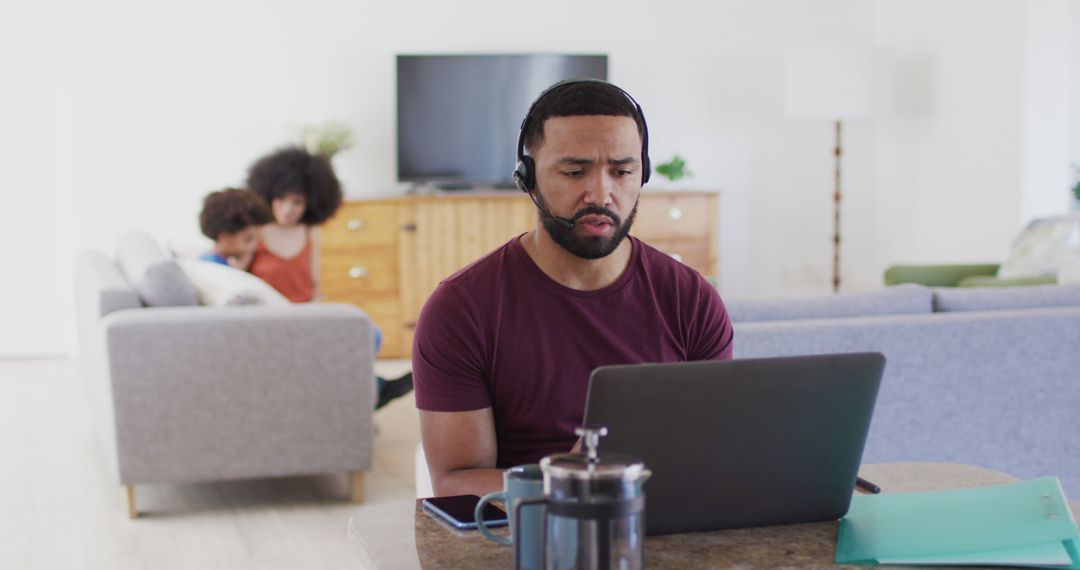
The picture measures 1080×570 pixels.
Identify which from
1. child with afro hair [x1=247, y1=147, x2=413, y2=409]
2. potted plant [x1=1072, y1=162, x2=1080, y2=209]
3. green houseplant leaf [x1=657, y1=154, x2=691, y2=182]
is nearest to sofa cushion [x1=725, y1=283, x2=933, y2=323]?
child with afro hair [x1=247, y1=147, x2=413, y2=409]

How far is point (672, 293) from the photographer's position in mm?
1796

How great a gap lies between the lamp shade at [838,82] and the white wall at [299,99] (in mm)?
361

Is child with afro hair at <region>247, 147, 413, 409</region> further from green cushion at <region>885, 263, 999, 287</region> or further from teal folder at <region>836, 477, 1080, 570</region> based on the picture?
teal folder at <region>836, 477, 1080, 570</region>

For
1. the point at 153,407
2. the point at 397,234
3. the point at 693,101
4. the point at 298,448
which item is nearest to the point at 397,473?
the point at 298,448

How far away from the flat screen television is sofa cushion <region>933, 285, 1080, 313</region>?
11.9ft

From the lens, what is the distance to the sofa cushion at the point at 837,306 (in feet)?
9.87

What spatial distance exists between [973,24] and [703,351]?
5.03 meters

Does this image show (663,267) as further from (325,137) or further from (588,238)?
(325,137)

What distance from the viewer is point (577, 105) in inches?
68.0

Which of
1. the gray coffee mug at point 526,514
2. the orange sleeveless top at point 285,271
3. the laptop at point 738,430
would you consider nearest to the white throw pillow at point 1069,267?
the orange sleeveless top at point 285,271

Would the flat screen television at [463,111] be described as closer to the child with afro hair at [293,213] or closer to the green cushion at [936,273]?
the child with afro hair at [293,213]

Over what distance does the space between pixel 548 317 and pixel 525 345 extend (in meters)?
0.05

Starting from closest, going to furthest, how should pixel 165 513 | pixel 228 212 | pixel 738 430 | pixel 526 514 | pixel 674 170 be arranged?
pixel 526 514 → pixel 738 430 → pixel 165 513 → pixel 228 212 → pixel 674 170

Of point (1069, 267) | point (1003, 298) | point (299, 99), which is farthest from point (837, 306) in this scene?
point (299, 99)
